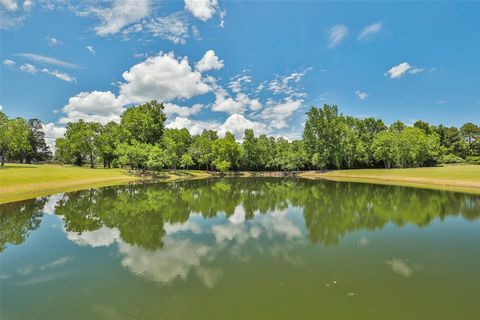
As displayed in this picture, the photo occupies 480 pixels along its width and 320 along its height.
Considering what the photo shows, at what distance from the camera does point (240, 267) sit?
32.4ft

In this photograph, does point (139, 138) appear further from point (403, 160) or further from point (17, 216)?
point (403, 160)

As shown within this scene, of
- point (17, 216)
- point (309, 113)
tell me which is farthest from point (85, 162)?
point (17, 216)

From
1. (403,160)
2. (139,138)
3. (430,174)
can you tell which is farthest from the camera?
(403,160)

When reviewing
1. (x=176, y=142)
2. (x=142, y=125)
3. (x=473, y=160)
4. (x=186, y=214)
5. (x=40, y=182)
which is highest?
(x=142, y=125)

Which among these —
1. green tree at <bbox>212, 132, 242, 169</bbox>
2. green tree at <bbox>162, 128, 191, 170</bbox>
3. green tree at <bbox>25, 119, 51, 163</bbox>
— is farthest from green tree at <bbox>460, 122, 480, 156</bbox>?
green tree at <bbox>25, 119, 51, 163</bbox>

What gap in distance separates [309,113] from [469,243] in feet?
236

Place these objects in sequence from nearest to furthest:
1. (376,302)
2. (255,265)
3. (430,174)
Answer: (376,302) < (255,265) < (430,174)

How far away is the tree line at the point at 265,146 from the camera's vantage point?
231ft

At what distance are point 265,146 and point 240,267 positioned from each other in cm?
8298

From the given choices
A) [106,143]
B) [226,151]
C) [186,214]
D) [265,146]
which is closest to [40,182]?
[186,214]

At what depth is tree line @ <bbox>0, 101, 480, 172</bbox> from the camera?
70500mm

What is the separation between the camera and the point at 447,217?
19.0m

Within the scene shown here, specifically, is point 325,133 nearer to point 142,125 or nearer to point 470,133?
point 142,125

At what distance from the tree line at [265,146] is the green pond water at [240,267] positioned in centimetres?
4582
